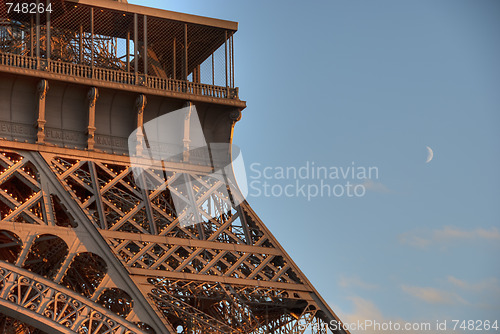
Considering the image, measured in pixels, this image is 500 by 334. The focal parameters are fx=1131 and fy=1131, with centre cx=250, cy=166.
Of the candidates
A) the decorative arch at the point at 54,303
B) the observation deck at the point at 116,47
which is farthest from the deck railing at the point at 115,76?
the decorative arch at the point at 54,303


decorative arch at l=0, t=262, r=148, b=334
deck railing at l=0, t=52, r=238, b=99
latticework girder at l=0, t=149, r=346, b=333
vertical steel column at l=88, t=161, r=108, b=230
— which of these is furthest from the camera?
deck railing at l=0, t=52, r=238, b=99

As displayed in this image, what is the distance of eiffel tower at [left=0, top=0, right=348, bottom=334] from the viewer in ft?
107

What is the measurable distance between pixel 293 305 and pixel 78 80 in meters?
9.97

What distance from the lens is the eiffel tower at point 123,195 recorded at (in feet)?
107

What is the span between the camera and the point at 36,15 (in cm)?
3766

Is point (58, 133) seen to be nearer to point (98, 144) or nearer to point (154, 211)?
point (98, 144)

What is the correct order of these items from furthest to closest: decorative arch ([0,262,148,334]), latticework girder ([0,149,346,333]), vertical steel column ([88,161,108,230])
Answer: vertical steel column ([88,161,108,230]) → latticework girder ([0,149,346,333]) → decorative arch ([0,262,148,334])

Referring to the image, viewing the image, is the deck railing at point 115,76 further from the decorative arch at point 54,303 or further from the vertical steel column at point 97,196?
the decorative arch at point 54,303

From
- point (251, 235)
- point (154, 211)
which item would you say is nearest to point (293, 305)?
point (251, 235)

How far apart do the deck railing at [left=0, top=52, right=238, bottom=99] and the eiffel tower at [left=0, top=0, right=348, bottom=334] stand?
0.19ft

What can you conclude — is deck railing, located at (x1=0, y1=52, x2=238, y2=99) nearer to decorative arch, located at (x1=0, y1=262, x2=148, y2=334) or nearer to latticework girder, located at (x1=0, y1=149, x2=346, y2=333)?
latticework girder, located at (x1=0, y1=149, x2=346, y2=333)

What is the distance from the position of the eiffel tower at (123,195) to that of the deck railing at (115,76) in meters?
0.06

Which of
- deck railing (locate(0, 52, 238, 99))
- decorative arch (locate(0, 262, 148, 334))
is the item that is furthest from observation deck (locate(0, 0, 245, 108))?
decorative arch (locate(0, 262, 148, 334))

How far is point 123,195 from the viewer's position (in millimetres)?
36438
